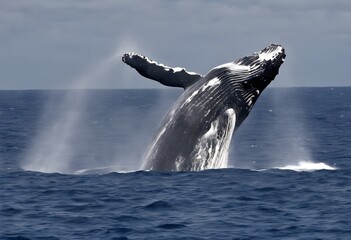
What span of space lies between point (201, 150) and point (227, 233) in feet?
12.8

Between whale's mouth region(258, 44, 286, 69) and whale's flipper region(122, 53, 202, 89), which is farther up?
whale's mouth region(258, 44, 286, 69)

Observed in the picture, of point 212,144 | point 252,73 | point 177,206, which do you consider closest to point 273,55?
point 252,73

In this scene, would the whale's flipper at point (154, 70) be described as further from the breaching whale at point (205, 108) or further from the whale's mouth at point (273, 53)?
the whale's mouth at point (273, 53)

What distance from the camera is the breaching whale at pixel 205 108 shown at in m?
18.0

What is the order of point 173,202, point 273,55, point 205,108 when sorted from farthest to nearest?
point 273,55
point 205,108
point 173,202

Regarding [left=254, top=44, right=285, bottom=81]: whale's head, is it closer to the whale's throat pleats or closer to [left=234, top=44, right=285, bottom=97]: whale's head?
[left=234, top=44, right=285, bottom=97]: whale's head

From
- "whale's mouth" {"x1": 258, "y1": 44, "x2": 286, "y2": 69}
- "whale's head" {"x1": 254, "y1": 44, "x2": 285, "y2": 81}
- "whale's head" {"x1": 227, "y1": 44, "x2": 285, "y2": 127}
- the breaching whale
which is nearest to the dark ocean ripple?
the breaching whale

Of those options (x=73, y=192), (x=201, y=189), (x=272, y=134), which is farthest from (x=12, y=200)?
(x=272, y=134)

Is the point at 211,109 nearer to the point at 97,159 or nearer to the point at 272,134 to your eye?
the point at 97,159

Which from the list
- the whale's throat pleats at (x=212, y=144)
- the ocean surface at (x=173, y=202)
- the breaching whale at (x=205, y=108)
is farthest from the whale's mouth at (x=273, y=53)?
the ocean surface at (x=173, y=202)

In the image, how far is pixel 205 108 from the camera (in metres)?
18.2

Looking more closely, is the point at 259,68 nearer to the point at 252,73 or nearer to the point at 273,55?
the point at 252,73

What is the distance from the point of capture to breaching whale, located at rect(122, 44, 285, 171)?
18047mm

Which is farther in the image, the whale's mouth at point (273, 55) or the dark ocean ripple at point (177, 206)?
the whale's mouth at point (273, 55)
